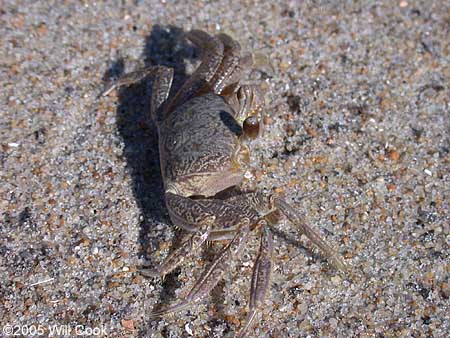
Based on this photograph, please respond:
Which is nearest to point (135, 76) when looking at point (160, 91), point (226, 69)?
point (160, 91)

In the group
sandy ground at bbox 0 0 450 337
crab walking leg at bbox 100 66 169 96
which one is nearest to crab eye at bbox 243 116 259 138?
sandy ground at bbox 0 0 450 337

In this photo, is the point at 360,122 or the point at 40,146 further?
the point at 360,122

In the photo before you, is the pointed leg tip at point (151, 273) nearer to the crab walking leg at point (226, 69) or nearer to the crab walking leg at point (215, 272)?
the crab walking leg at point (215, 272)

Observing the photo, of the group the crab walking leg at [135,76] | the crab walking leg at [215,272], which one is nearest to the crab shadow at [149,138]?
the crab walking leg at [135,76]

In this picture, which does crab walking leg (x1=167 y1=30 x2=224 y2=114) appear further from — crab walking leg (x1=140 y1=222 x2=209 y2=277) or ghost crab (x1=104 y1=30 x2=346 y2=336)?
crab walking leg (x1=140 y1=222 x2=209 y2=277)

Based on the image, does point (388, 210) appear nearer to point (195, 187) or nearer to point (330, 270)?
point (330, 270)

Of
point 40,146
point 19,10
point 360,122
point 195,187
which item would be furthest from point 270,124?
point 19,10

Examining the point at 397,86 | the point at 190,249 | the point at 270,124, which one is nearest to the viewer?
the point at 190,249
